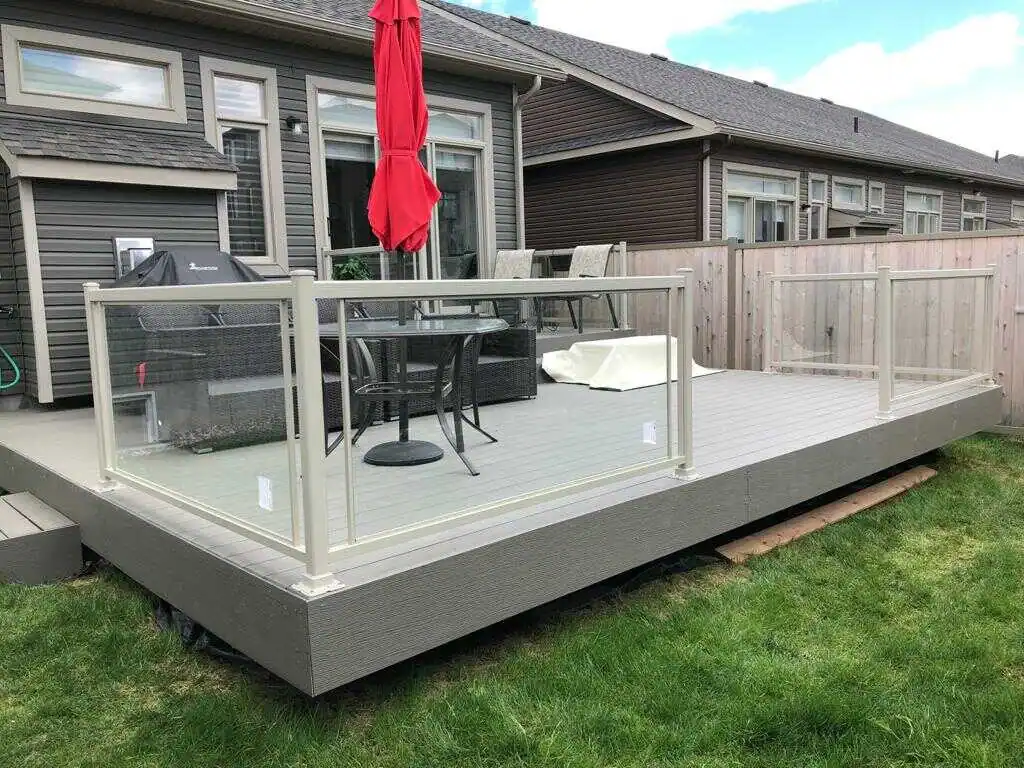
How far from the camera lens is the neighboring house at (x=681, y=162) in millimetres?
12094

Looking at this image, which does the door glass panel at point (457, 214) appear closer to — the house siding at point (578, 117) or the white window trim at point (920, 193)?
the house siding at point (578, 117)

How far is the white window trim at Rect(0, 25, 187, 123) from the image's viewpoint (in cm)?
577

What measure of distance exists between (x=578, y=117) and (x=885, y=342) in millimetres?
9353

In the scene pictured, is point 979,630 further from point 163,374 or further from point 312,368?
point 163,374

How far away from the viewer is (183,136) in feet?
21.4

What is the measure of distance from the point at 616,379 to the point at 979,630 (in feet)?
5.79

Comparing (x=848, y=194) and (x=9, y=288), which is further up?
(x=848, y=194)

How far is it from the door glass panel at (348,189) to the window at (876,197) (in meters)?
10.7

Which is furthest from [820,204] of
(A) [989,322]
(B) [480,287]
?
(B) [480,287]

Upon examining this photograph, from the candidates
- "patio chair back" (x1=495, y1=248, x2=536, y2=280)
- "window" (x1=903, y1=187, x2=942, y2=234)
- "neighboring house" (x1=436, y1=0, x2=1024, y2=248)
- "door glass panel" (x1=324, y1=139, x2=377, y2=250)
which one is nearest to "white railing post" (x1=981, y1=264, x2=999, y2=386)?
"patio chair back" (x1=495, y1=248, x2=536, y2=280)

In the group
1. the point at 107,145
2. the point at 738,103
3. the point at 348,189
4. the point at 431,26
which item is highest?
the point at 738,103

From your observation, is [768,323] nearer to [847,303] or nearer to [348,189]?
[847,303]

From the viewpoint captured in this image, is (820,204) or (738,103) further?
(738,103)

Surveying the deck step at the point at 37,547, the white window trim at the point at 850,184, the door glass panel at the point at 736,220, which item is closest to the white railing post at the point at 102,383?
the deck step at the point at 37,547
